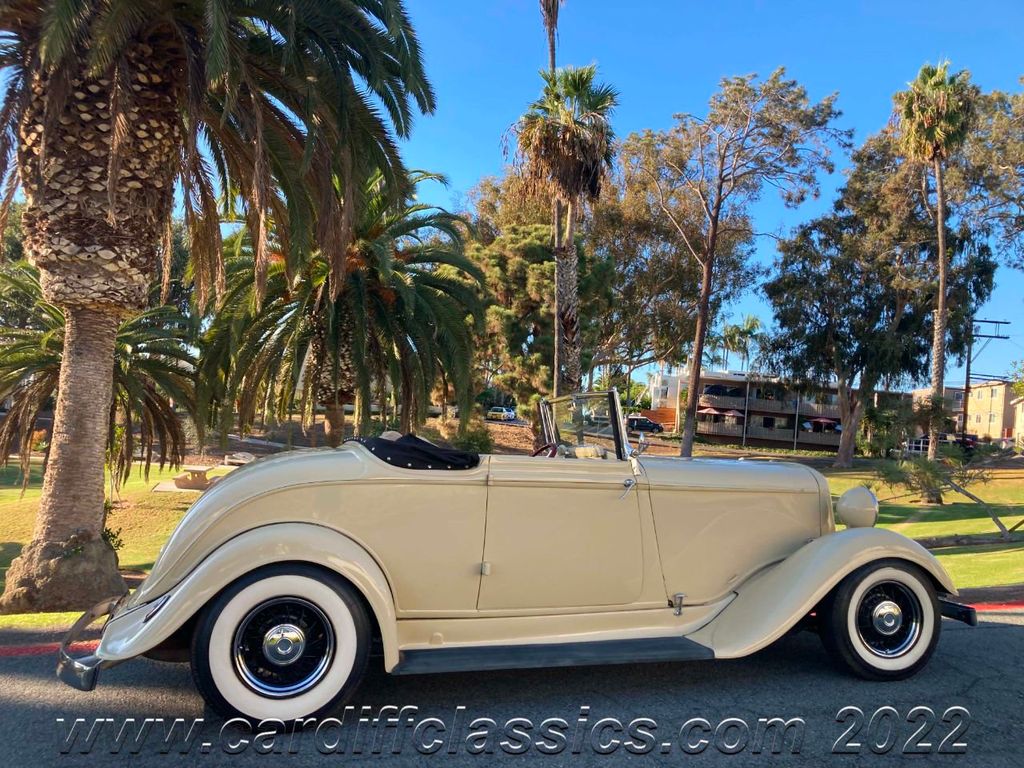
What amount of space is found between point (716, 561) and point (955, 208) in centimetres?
3653

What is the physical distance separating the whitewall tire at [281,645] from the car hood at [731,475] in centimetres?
170

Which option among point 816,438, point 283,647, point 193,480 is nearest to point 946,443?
point 193,480

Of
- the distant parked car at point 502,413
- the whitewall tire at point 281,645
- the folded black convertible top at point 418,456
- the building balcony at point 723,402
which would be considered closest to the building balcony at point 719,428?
the building balcony at point 723,402

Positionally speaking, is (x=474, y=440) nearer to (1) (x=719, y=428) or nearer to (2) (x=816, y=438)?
(1) (x=719, y=428)

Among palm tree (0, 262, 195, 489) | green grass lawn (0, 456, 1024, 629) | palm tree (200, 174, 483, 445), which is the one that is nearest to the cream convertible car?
green grass lawn (0, 456, 1024, 629)

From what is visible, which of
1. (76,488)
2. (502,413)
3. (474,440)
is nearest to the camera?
(76,488)

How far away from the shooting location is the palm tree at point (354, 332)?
42.3ft

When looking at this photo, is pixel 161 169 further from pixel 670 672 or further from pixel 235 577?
pixel 670 672

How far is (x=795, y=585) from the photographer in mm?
3771

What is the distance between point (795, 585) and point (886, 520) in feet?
58.2

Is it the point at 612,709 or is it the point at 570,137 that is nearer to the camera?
the point at 612,709

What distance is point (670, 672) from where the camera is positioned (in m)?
3.95

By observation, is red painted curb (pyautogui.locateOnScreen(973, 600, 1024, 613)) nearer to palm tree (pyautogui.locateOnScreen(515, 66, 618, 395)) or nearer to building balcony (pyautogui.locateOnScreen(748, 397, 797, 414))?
palm tree (pyautogui.locateOnScreen(515, 66, 618, 395))

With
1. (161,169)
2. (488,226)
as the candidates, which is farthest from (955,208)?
(161,169)
